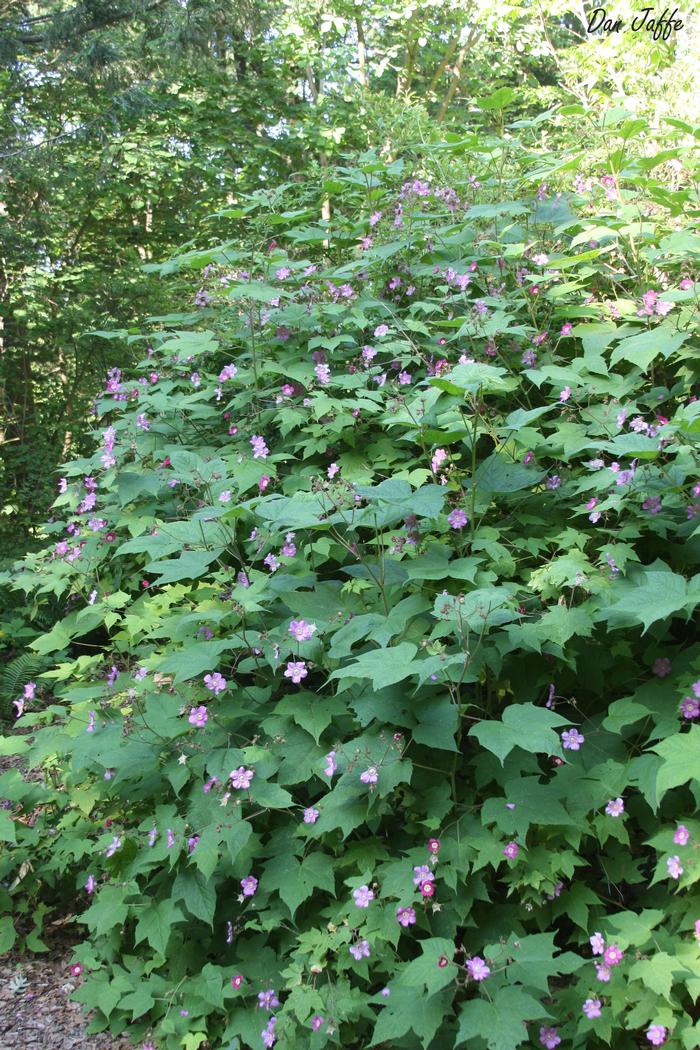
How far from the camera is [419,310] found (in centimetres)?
343

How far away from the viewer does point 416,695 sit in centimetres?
212

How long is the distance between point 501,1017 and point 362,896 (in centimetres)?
43

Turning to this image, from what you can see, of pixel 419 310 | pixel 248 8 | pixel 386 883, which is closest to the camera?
pixel 386 883

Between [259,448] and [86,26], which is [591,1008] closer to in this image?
[259,448]

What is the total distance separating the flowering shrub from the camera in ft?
6.20

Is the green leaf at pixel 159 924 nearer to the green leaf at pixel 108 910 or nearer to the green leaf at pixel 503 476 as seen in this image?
the green leaf at pixel 108 910

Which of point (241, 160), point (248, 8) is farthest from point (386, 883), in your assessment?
point (241, 160)

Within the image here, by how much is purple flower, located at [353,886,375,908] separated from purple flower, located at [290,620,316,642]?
65cm

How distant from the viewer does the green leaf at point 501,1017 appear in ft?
5.43

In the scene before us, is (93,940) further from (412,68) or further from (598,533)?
(412,68)

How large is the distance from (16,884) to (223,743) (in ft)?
3.37
